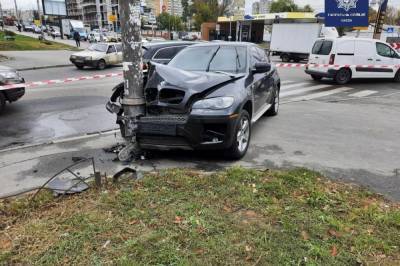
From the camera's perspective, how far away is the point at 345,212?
3.61 m

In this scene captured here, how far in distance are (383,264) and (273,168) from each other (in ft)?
7.77

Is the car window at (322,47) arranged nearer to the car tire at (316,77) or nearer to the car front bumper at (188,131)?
the car tire at (316,77)

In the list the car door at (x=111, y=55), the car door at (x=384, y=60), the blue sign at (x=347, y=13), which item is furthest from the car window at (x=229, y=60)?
the blue sign at (x=347, y=13)

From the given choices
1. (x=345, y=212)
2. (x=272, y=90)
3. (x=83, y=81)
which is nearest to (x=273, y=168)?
(x=345, y=212)

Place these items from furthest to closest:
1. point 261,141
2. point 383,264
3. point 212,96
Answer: point 261,141, point 212,96, point 383,264

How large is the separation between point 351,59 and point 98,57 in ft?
43.0

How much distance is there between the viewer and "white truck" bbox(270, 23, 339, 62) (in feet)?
92.8

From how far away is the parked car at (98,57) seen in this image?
19.5 metres

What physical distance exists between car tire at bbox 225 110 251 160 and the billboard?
5101cm

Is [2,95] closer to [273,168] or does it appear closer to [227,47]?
[227,47]

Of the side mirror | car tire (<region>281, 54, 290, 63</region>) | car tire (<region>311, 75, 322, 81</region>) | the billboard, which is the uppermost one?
the billboard

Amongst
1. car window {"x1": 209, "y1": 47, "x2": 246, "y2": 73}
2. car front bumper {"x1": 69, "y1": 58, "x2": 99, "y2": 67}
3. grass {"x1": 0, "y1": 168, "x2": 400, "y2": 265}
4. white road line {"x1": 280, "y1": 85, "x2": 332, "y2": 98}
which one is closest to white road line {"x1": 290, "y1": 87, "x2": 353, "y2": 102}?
white road line {"x1": 280, "y1": 85, "x2": 332, "y2": 98}

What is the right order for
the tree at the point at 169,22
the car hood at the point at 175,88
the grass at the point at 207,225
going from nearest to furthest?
1. the grass at the point at 207,225
2. the car hood at the point at 175,88
3. the tree at the point at 169,22

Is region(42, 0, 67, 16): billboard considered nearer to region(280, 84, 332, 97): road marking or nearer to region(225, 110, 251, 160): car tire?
region(280, 84, 332, 97): road marking
